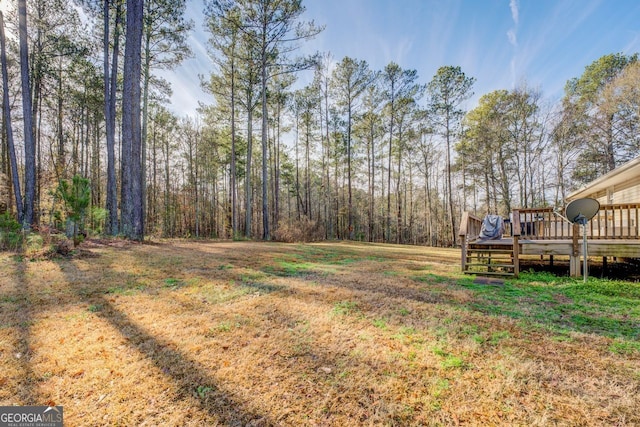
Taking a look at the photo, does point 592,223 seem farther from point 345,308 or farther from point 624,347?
point 345,308

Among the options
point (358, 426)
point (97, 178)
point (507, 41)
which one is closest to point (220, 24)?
point (507, 41)

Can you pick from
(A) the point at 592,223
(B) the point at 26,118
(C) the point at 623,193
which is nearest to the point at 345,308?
(A) the point at 592,223

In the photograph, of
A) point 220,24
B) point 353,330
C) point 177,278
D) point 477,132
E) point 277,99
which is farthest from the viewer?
point 477,132

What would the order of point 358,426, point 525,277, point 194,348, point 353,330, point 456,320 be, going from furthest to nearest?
point 525,277, point 456,320, point 353,330, point 194,348, point 358,426

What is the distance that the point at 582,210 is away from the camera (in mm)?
5000

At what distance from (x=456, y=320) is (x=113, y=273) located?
5642mm

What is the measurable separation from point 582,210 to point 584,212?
50 millimetres

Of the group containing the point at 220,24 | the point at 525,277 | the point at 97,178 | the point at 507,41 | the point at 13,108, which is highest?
the point at 220,24

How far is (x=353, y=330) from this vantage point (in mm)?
2682

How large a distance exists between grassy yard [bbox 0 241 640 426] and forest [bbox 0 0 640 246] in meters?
4.90

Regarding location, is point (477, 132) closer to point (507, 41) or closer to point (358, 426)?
point (507, 41)

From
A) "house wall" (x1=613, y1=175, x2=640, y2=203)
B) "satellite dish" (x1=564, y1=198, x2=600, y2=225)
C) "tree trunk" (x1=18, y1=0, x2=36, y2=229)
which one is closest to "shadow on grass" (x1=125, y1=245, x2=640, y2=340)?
"satellite dish" (x1=564, y1=198, x2=600, y2=225)

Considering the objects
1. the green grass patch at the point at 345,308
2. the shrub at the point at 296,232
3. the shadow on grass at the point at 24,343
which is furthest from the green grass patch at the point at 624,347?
the shrub at the point at 296,232

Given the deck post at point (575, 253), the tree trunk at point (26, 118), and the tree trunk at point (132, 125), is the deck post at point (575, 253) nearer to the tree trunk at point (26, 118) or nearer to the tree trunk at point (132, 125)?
the tree trunk at point (132, 125)
